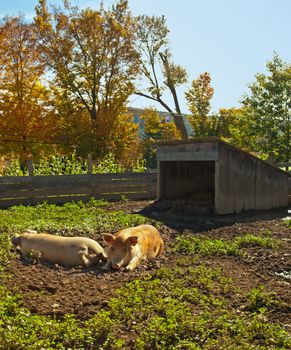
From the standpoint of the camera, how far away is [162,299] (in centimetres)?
474

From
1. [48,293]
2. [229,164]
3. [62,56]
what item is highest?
[62,56]

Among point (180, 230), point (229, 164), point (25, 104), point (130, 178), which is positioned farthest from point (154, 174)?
point (25, 104)

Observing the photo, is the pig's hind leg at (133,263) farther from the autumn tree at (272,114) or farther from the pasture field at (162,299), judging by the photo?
the autumn tree at (272,114)

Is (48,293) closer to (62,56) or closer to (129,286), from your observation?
(129,286)

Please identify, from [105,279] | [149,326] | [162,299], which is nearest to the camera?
[149,326]

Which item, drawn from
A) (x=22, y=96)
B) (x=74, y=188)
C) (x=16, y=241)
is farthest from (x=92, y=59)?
(x=16, y=241)

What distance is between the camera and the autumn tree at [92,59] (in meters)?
25.8

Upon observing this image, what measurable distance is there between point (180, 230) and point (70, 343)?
18.4 ft

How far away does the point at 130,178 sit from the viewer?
51.2 ft

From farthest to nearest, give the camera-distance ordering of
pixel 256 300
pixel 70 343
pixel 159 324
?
1. pixel 256 300
2. pixel 159 324
3. pixel 70 343

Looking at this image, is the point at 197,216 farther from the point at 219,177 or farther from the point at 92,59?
the point at 92,59

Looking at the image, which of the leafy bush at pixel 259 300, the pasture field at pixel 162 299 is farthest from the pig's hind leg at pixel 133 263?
the leafy bush at pixel 259 300

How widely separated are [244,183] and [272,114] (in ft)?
36.2

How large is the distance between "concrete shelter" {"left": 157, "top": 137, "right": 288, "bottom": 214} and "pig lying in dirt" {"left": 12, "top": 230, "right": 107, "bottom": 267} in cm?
518
